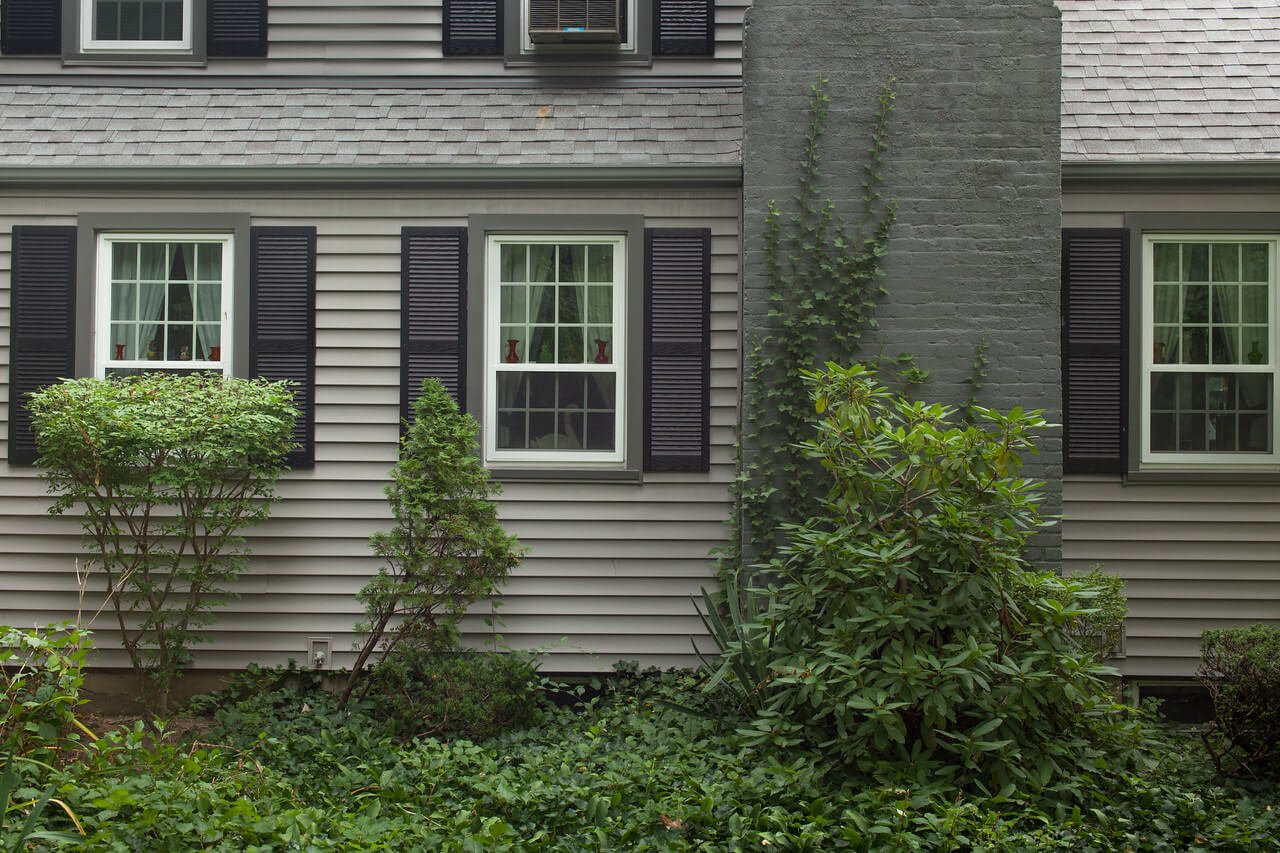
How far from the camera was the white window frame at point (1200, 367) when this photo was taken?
6480 millimetres

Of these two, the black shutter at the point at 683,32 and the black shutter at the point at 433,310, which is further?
the black shutter at the point at 683,32

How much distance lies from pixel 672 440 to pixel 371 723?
237 cm

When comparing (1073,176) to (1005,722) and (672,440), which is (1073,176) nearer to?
(672,440)

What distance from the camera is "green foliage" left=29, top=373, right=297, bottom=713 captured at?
18.9 feet

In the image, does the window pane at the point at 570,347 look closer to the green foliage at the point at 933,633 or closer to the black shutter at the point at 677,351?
the black shutter at the point at 677,351

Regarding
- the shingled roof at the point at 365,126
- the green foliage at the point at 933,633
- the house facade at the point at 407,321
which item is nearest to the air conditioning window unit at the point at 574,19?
the shingled roof at the point at 365,126

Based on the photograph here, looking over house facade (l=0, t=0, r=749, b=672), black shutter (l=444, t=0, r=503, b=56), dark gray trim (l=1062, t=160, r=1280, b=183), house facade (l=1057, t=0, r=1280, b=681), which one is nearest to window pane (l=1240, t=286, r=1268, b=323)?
house facade (l=1057, t=0, r=1280, b=681)

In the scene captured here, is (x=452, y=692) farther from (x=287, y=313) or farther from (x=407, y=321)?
(x=287, y=313)

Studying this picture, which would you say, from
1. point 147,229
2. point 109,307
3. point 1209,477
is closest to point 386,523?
point 109,307

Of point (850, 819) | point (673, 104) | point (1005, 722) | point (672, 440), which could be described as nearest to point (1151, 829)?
point (1005, 722)

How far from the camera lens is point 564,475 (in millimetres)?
6480

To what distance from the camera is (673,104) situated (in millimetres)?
6879

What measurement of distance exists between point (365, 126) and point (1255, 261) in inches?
222

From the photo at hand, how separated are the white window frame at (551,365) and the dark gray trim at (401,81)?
3.78 ft
